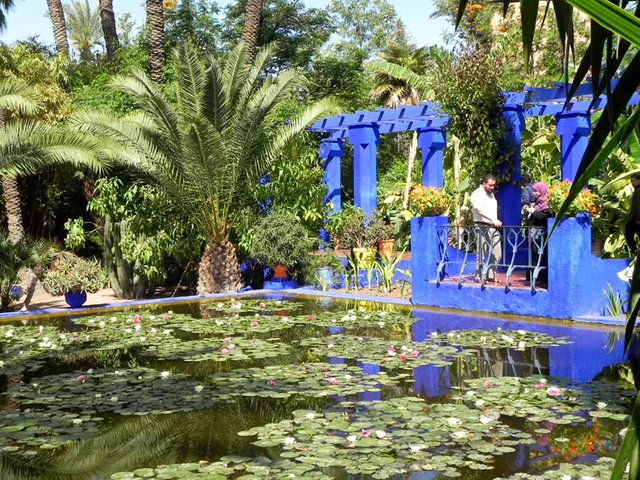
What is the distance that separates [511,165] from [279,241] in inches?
185

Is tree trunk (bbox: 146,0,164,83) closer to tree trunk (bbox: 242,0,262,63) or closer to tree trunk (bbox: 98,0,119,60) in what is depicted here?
tree trunk (bbox: 242,0,262,63)

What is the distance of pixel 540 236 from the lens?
10.9 metres

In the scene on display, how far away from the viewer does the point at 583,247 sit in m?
10.2

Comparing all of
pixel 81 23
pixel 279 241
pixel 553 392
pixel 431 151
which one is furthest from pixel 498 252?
pixel 81 23

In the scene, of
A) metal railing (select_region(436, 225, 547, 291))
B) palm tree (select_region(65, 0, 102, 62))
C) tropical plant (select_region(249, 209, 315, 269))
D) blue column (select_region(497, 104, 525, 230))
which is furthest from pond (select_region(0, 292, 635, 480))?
palm tree (select_region(65, 0, 102, 62))

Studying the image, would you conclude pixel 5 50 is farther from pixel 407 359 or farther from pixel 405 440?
pixel 405 440

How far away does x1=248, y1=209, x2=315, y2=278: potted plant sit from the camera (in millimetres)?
14852

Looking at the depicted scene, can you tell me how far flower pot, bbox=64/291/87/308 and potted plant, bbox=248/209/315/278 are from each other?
3297 millimetres

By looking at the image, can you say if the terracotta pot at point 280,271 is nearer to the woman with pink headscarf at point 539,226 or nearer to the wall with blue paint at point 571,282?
the woman with pink headscarf at point 539,226

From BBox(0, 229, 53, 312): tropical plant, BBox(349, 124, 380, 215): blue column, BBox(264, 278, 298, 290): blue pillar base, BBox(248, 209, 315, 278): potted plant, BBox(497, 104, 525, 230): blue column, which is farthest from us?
BBox(349, 124, 380, 215): blue column

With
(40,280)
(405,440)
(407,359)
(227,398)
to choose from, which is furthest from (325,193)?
(405,440)

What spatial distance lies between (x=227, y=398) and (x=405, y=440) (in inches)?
74.4

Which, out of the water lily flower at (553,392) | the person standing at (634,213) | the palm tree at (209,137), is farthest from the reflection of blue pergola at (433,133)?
the water lily flower at (553,392)

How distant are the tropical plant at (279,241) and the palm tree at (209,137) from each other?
54 centimetres
